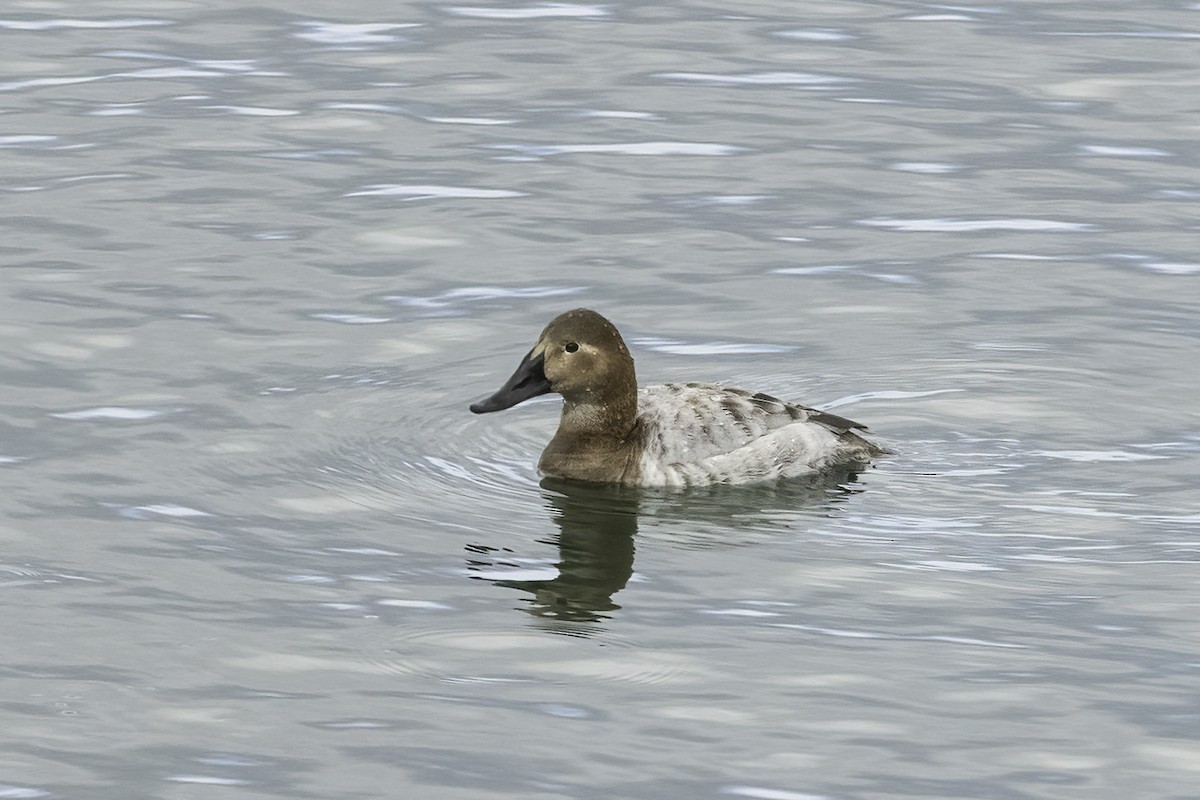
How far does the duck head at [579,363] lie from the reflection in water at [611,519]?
0.55 metres

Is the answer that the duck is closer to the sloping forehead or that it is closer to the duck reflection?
the sloping forehead

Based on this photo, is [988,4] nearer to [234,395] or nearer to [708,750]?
[234,395]

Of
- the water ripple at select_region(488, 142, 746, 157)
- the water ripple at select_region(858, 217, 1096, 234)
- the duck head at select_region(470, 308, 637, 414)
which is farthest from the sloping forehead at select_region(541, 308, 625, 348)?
the water ripple at select_region(488, 142, 746, 157)

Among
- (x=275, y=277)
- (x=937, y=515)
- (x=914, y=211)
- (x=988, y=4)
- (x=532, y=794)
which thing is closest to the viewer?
(x=532, y=794)

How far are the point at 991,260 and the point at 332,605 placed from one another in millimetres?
7731

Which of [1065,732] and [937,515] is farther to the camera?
[937,515]

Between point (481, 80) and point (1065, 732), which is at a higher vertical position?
point (481, 80)

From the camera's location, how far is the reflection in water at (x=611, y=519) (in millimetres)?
10688

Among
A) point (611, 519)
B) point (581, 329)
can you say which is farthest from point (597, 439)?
point (611, 519)

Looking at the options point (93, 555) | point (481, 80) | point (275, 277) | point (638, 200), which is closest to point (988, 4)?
point (481, 80)

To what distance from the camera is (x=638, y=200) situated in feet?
58.8

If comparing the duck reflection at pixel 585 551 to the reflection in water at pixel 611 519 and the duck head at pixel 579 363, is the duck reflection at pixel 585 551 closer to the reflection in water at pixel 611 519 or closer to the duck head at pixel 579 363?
the reflection in water at pixel 611 519

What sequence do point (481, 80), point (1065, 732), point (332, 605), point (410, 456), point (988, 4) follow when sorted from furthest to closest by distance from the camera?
point (988, 4), point (481, 80), point (410, 456), point (332, 605), point (1065, 732)

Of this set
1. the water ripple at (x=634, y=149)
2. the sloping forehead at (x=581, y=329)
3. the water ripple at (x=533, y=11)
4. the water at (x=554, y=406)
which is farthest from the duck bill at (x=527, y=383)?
the water ripple at (x=533, y=11)
